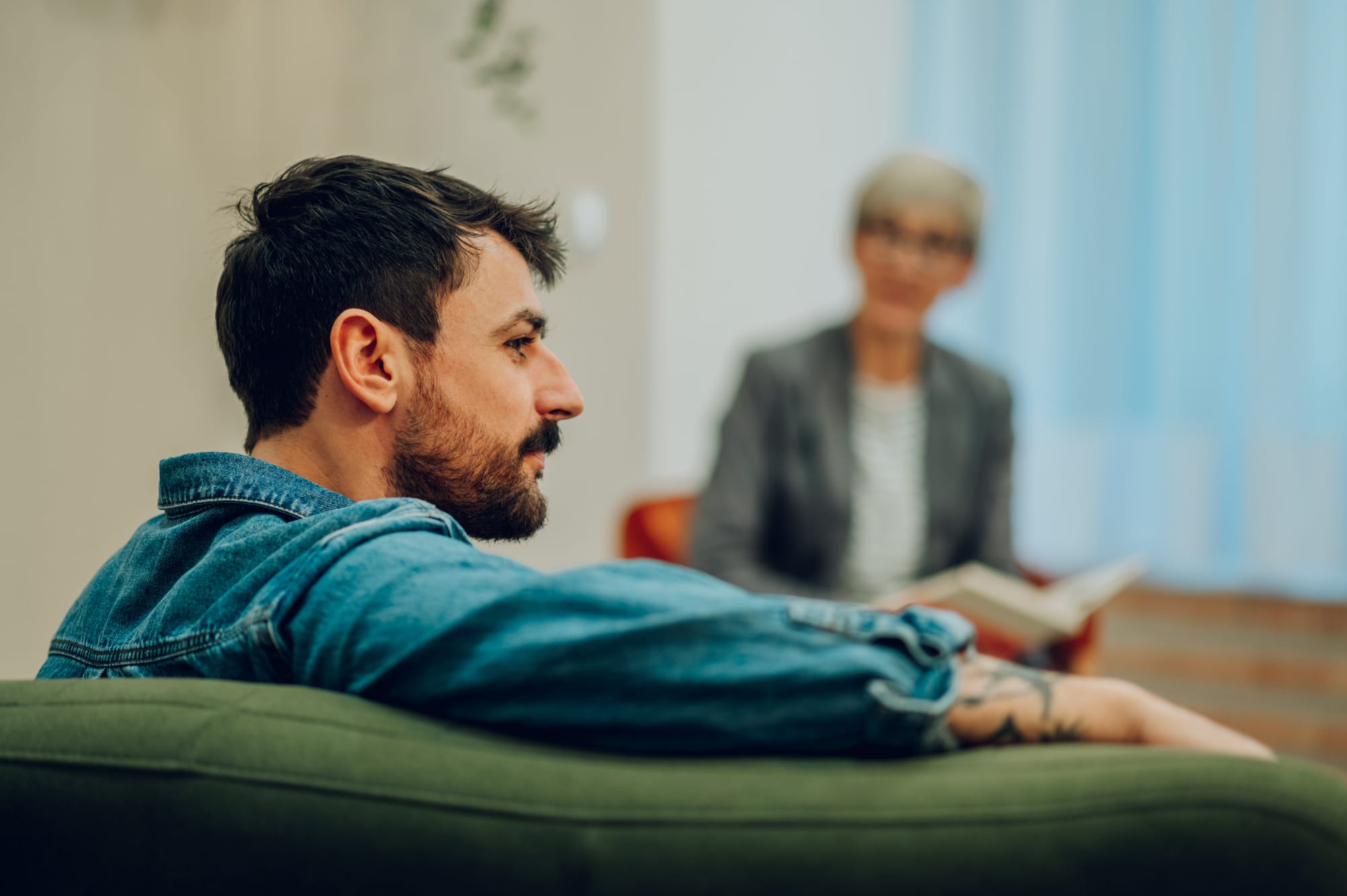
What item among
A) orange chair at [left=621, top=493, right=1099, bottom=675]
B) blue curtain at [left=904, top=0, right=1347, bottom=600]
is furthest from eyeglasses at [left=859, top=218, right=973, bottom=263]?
blue curtain at [left=904, top=0, right=1347, bottom=600]

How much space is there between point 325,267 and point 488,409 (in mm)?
158

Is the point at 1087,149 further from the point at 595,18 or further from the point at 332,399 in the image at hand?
the point at 332,399

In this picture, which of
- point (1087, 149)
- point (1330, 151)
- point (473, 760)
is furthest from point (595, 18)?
point (473, 760)

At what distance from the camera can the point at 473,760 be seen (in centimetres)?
56

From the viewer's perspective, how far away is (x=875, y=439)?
2164 millimetres

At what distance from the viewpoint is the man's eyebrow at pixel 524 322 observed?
0.87 m

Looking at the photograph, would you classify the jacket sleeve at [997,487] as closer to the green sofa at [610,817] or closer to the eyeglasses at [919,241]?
the eyeglasses at [919,241]

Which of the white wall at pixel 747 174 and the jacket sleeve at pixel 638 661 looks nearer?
the jacket sleeve at pixel 638 661

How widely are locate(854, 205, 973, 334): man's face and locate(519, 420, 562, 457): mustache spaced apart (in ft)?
4.36

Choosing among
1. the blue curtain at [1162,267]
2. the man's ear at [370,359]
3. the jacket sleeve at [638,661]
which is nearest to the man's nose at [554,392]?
the man's ear at [370,359]

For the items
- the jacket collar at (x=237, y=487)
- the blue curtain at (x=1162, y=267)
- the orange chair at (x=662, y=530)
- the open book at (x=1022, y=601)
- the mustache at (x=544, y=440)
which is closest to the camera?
the jacket collar at (x=237, y=487)

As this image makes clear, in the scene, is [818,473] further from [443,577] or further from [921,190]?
[443,577]

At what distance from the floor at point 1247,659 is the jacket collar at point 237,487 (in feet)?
8.13

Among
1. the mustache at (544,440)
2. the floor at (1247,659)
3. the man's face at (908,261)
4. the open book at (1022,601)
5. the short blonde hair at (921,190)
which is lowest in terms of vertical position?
the floor at (1247,659)
